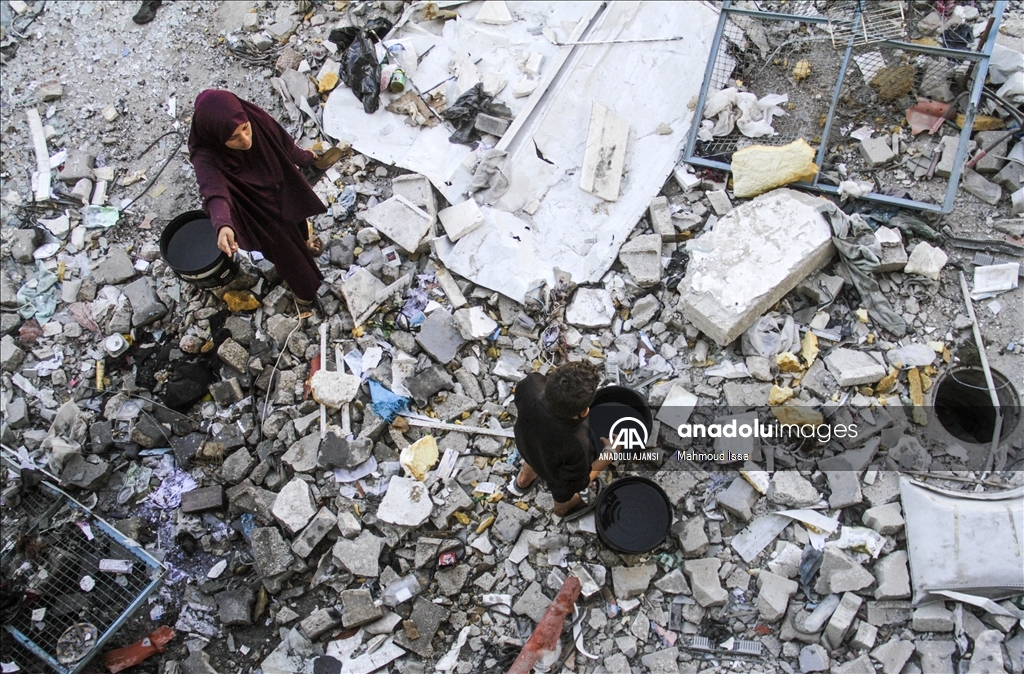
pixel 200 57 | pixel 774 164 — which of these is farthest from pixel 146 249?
pixel 774 164

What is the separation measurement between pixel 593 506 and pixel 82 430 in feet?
11.0

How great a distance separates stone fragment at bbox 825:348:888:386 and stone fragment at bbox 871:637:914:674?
140 cm

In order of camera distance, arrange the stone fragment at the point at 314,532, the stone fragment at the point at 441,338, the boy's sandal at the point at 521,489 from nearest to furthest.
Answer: the stone fragment at the point at 314,532 → the boy's sandal at the point at 521,489 → the stone fragment at the point at 441,338

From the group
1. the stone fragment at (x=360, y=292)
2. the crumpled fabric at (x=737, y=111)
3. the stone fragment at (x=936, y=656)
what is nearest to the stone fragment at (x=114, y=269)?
the stone fragment at (x=360, y=292)

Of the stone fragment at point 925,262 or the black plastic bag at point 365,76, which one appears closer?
the stone fragment at point 925,262

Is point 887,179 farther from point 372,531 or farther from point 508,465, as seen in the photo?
point 372,531

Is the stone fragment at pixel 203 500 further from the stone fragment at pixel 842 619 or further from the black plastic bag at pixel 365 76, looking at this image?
the stone fragment at pixel 842 619

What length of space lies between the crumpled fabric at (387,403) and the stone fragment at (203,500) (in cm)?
105

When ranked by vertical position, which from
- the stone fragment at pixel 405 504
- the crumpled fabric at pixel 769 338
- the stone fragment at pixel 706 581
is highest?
the stone fragment at pixel 405 504

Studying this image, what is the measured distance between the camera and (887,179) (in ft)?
14.5

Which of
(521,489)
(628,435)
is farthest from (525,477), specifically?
(628,435)

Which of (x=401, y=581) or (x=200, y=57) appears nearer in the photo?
(x=401, y=581)

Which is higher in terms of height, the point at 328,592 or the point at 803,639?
the point at 328,592

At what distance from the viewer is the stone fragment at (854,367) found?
12.6 ft
